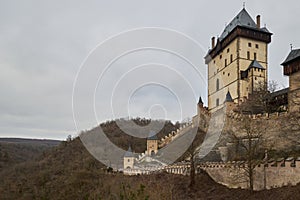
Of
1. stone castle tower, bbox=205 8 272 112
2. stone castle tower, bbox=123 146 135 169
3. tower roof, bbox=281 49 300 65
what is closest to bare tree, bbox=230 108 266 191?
tower roof, bbox=281 49 300 65

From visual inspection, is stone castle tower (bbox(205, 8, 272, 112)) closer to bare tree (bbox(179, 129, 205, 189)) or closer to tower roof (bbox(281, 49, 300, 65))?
bare tree (bbox(179, 129, 205, 189))

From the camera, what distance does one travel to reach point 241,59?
134 ft

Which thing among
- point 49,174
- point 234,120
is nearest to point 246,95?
point 234,120

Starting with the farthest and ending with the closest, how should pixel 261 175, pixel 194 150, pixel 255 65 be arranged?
pixel 255 65, pixel 194 150, pixel 261 175

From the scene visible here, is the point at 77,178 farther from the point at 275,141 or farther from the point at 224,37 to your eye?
the point at 224,37

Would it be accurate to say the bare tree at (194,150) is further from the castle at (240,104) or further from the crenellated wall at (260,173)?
the crenellated wall at (260,173)

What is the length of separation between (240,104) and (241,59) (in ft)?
24.8

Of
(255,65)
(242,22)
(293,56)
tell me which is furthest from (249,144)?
(242,22)

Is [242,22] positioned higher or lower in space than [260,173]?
higher

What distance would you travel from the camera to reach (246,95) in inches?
1539

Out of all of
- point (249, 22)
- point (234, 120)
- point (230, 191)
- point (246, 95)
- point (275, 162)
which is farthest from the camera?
point (249, 22)

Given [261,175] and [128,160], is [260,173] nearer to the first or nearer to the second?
[261,175]

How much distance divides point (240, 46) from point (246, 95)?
6734mm

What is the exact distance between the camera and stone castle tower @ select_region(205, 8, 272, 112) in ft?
129
